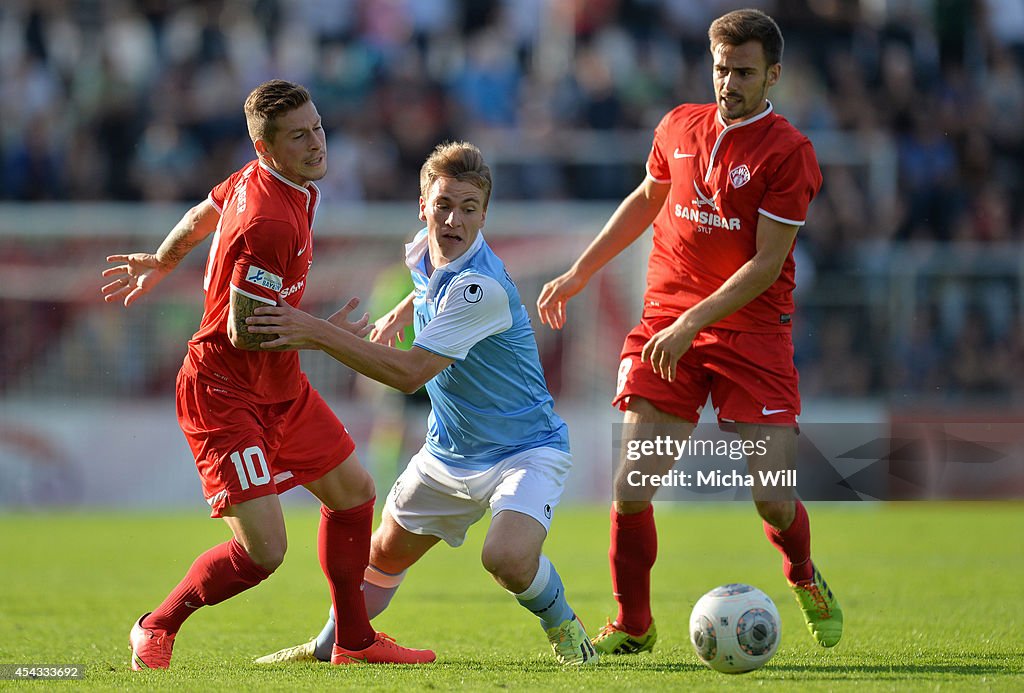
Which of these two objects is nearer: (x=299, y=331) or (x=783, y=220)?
(x=299, y=331)

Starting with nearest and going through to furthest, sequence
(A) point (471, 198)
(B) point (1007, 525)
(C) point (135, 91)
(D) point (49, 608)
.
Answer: (A) point (471, 198) → (D) point (49, 608) → (B) point (1007, 525) → (C) point (135, 91)

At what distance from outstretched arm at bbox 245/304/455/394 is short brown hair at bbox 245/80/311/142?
0.74 metres

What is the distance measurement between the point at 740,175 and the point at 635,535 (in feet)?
5.43

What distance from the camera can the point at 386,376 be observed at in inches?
207

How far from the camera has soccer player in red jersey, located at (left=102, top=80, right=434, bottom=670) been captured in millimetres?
5426

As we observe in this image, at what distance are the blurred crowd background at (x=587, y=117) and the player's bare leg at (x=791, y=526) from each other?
8412 millimetres

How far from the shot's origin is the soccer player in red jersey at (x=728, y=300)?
588cm

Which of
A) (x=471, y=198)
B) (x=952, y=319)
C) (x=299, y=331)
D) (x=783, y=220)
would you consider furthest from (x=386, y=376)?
(x=952, y=319)

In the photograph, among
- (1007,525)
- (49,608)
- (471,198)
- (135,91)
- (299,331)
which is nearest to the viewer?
(299,331)

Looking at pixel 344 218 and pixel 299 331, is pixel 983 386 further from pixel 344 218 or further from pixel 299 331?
pixel 299 331

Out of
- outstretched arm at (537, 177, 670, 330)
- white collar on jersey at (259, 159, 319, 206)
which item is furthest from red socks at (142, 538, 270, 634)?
outstretched arm at (537, 177, 670, 330)

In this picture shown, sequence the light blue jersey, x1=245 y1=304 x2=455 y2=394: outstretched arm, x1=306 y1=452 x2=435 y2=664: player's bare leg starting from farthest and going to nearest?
x1=306 y1=452 x2=435 y2=664: player's bare leg, the light blue jersey, x1=245 y1=304 x2=455 y2=394: outstretched arm

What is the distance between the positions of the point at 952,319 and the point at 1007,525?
101 inches

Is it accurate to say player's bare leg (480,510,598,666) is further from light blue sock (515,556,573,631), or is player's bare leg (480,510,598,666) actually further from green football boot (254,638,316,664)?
green football boot (254,638,316,664)
